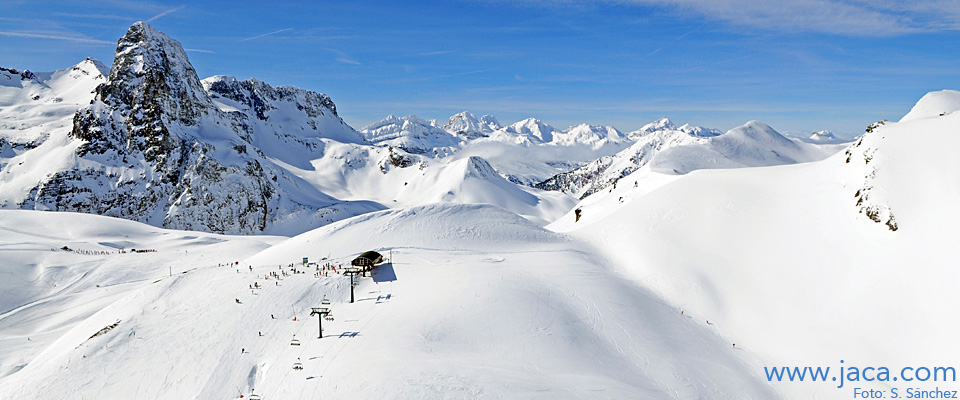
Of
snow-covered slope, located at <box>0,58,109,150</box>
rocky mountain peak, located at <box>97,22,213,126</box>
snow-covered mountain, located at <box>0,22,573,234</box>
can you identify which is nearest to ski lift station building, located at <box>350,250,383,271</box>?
snow-covered mountain, located at <box>0,22,573,234</box>

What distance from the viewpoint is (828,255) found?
122 ft

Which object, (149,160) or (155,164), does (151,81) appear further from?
(155,164)


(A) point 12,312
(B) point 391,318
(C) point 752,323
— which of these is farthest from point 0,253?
(C) point 752,323

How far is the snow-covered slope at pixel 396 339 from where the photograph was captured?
2152 centimetres

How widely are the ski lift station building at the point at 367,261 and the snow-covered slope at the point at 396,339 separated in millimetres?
951

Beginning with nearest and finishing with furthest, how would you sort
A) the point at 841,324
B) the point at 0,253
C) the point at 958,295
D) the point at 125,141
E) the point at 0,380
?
the point at 0,380, the point at 958,295, the point at 841,324, the point at 0,253, the point at 125,141

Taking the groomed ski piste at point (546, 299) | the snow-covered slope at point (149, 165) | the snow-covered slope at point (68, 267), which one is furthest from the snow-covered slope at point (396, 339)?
the snow-covered slope at point (149, 165)

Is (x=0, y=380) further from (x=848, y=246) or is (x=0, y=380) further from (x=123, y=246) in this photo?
(x=848, y=246)

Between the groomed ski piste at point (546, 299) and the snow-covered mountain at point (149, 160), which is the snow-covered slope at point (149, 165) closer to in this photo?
the snow-covered mountain at point (149, 160)

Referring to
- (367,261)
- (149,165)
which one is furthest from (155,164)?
(367,261)

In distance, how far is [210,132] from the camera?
15200 centimetres

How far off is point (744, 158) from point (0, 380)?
166m

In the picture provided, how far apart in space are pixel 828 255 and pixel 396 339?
37.0 meters

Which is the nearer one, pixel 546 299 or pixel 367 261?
pixel 546 299
